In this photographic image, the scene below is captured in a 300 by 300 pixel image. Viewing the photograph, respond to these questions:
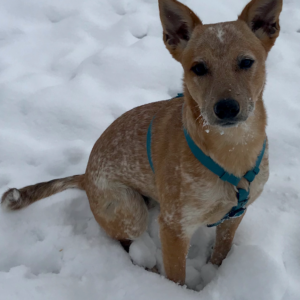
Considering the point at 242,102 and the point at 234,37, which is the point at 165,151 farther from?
the point at 234,37

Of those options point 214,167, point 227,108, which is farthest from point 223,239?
point 227,108

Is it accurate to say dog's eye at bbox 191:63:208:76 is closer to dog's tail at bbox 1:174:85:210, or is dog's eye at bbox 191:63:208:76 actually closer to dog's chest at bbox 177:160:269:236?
dog's chest at bbox 177:160:269:236

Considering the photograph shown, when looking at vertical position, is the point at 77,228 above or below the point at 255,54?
below

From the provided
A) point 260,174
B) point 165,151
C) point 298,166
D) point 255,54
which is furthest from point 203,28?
point 298,166

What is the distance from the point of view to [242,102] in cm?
164

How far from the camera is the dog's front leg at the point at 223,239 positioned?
2346mm

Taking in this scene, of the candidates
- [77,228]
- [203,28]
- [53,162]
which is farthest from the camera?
[53,162]

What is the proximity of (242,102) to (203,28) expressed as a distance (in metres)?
0.69

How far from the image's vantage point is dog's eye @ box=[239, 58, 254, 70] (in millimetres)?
1766

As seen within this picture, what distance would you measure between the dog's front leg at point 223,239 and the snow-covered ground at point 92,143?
8 centimetres

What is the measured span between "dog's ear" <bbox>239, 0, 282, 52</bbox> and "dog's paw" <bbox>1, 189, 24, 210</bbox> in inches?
91.5

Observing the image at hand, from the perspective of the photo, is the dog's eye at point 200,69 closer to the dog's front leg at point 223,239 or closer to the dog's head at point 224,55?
the dog's head at point 224,55

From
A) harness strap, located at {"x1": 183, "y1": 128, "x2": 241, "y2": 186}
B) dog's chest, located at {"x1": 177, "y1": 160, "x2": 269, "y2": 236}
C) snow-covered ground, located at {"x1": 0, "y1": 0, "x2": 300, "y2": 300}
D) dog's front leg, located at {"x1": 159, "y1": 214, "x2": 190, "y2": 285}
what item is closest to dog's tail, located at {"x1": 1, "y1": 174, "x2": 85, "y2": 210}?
snow-covered ground, located at {"x1": 0, "y1": 0, "x2": 300, "y2": 300}

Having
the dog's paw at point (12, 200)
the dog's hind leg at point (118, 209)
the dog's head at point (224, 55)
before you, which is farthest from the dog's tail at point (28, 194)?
the dog's head at point (224, 55)
